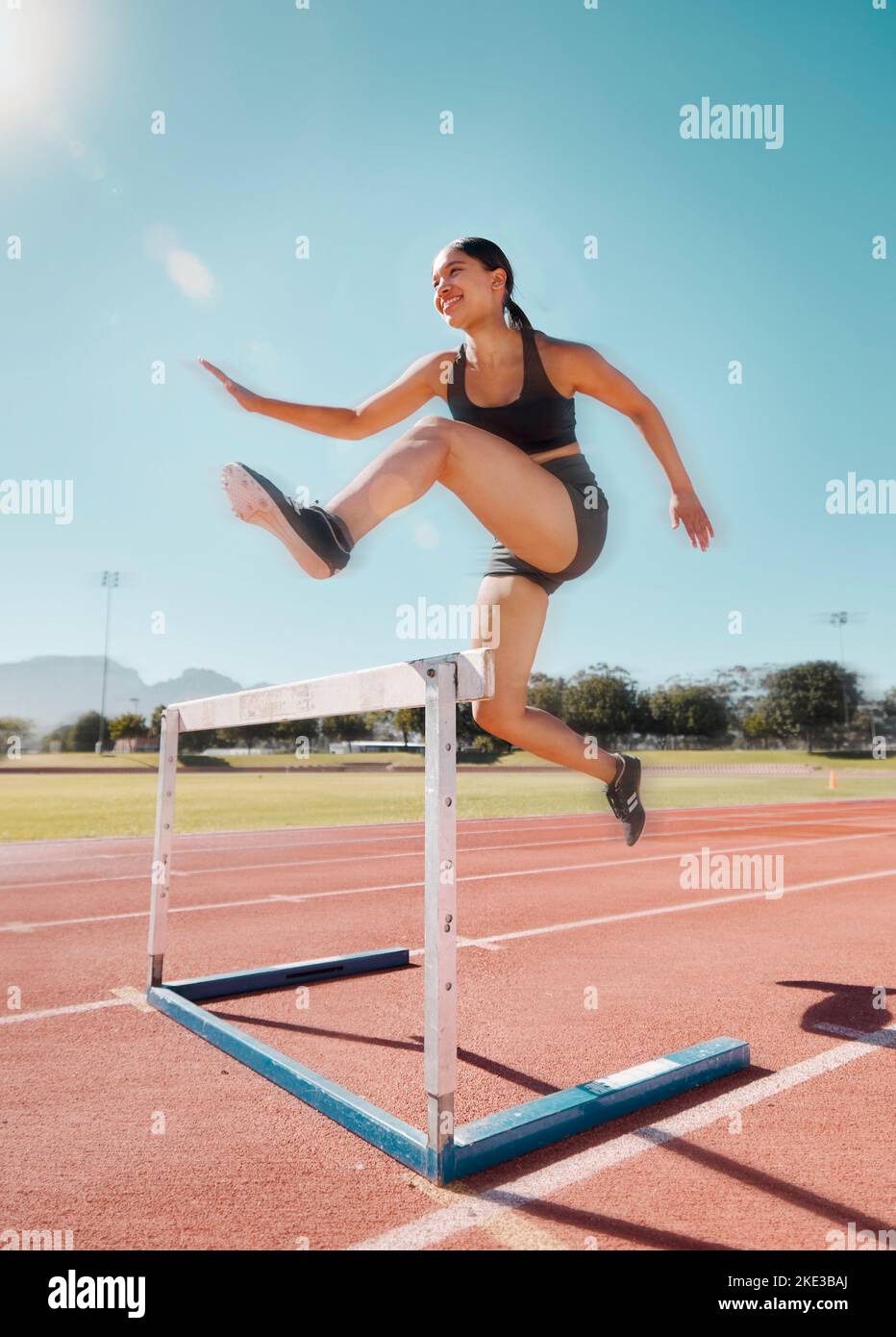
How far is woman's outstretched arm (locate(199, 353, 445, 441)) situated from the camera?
279 cm

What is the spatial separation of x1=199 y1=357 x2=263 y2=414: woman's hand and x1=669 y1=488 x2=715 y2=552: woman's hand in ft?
4.78

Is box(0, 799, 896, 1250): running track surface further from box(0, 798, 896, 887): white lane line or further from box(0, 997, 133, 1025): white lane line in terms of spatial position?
box(0, 798, 896, 887): white lane line

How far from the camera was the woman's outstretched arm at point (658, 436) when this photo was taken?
106 inches

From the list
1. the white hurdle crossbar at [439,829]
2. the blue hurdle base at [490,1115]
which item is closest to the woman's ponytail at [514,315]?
the white hurdle crossbar at [439,829]

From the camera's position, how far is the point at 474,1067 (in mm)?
2863

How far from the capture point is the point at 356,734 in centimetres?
10275

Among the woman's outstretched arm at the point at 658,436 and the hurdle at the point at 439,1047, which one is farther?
the woman's outstretched arm at the point at 658,436

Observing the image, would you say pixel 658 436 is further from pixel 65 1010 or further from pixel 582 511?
pixel 65 1010

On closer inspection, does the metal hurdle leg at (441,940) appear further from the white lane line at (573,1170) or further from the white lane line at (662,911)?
the white lane line at (662,911)

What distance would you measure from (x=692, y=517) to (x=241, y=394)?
5.23ft

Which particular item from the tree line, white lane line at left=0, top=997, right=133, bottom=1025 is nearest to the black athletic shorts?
white lane line at left=0, top=997, right=133, bottom=1025

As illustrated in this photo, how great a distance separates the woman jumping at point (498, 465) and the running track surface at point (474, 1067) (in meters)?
1.28
